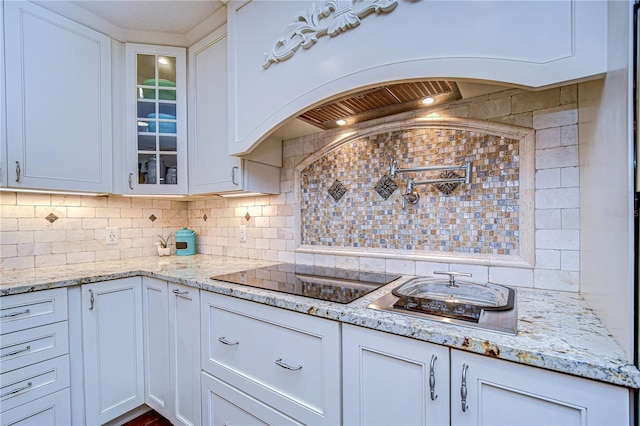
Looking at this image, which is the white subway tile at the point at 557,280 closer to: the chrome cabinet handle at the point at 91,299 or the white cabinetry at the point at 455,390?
the white cabinetry at the point at 455,390

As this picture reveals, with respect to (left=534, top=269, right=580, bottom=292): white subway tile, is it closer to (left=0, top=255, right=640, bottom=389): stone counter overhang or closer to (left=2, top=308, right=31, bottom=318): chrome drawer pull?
(left=0, top=255, right=640, bottom=389): stone counter overhang

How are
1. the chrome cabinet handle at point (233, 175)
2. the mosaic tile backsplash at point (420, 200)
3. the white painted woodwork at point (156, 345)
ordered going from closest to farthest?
the mosaic tile backsplash at point (420, 200) → the white painted woodwork at point (156, 345) → the chrome cabinet handle at point (233, 175)

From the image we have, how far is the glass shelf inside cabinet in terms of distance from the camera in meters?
1.97

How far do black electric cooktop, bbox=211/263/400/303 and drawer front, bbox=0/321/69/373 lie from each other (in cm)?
83

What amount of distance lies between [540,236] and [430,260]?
0.45 metres

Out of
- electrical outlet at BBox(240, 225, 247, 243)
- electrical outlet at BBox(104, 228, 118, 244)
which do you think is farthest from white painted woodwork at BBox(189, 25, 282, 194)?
electrical outlet at BBox(104, 228, 118, 244)

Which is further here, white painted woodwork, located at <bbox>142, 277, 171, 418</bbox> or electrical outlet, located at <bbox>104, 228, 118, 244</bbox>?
electrical outlet, located at <bbox>104, 228, 118, 244</bbox>

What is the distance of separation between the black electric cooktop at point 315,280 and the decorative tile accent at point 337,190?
43 centimetres

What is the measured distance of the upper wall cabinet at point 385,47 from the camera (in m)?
0.81

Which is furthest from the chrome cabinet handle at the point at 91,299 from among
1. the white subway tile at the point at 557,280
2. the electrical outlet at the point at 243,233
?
the white subway tile at the point at 557,280

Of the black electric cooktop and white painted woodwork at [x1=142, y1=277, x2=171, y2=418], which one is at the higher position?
the black electric cooktop

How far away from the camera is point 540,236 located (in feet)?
3.85

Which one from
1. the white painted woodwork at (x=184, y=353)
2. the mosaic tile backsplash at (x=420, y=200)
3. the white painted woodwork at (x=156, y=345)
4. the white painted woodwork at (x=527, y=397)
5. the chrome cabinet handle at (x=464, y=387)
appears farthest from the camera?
the white painted woodwork at (x=156, y=345)

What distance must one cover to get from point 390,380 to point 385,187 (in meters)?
0.94
